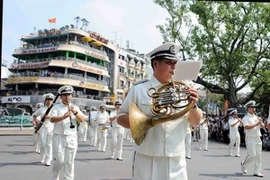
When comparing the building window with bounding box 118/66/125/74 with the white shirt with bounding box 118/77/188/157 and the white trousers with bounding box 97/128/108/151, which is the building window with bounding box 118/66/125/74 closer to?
the white trousers with bounding box 97/128/108/151

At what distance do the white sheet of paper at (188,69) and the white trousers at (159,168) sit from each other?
682 millimetres

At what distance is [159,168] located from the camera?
9.78 ft

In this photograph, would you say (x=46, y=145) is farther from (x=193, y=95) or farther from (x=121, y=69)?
(x=121, y=69)

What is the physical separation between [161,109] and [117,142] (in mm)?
9083

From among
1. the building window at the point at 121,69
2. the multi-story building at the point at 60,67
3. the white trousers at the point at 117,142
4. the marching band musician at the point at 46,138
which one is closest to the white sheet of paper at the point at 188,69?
the marching band musician at the point at 46,138

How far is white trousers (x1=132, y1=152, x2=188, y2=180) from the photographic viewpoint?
9.71 feet

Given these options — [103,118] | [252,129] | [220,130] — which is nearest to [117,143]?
[103,118]

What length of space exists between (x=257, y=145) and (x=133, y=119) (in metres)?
7.31

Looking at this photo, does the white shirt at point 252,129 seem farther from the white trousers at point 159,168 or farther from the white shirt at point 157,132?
the white trousers at point 159,168

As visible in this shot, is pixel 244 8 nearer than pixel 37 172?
No

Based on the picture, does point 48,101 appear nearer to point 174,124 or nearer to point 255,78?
point 174,124

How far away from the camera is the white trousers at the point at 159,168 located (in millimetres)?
2959

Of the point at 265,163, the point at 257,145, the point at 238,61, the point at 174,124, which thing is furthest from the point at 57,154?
the point at 238,61

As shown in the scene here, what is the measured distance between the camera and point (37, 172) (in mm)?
8625
